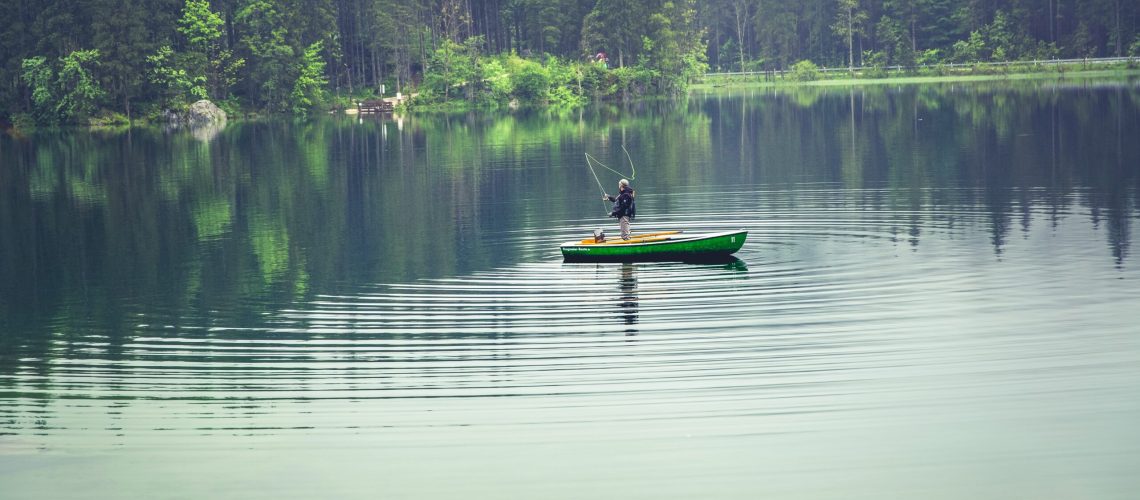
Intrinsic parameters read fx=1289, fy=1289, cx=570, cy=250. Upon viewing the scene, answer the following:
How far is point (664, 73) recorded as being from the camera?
147125mm

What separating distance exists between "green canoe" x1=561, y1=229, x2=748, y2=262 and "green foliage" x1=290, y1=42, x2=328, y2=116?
10150cm

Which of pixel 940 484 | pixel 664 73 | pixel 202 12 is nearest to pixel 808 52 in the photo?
pixel 664 73

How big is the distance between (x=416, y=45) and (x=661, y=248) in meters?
114

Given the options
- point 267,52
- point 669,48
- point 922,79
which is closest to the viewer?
point 267,52

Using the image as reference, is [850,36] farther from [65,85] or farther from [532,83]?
[65,85]

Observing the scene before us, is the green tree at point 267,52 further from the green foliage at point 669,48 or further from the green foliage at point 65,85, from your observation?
the green foliage at point 669,48

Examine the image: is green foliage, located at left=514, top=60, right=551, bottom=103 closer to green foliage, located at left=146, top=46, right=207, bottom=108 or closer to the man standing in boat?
green foliage, located at left=146, top=46, right=207, bottom=108

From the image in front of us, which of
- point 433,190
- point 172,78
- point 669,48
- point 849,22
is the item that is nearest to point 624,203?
point 433,190

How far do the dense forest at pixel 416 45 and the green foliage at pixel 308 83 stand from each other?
0.55ft

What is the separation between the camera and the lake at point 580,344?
47.8 ft

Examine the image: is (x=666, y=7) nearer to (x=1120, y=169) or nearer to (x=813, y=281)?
A: (x=1120, y=169)

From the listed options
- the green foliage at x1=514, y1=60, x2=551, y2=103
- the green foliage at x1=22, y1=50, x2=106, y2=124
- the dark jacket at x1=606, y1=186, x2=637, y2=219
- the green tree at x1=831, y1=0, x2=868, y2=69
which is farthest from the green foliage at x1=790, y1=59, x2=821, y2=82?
the dark jacket at x1=606, y1=186, x2=637, y2=219

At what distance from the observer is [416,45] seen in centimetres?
13850

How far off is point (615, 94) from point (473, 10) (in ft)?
91.5
